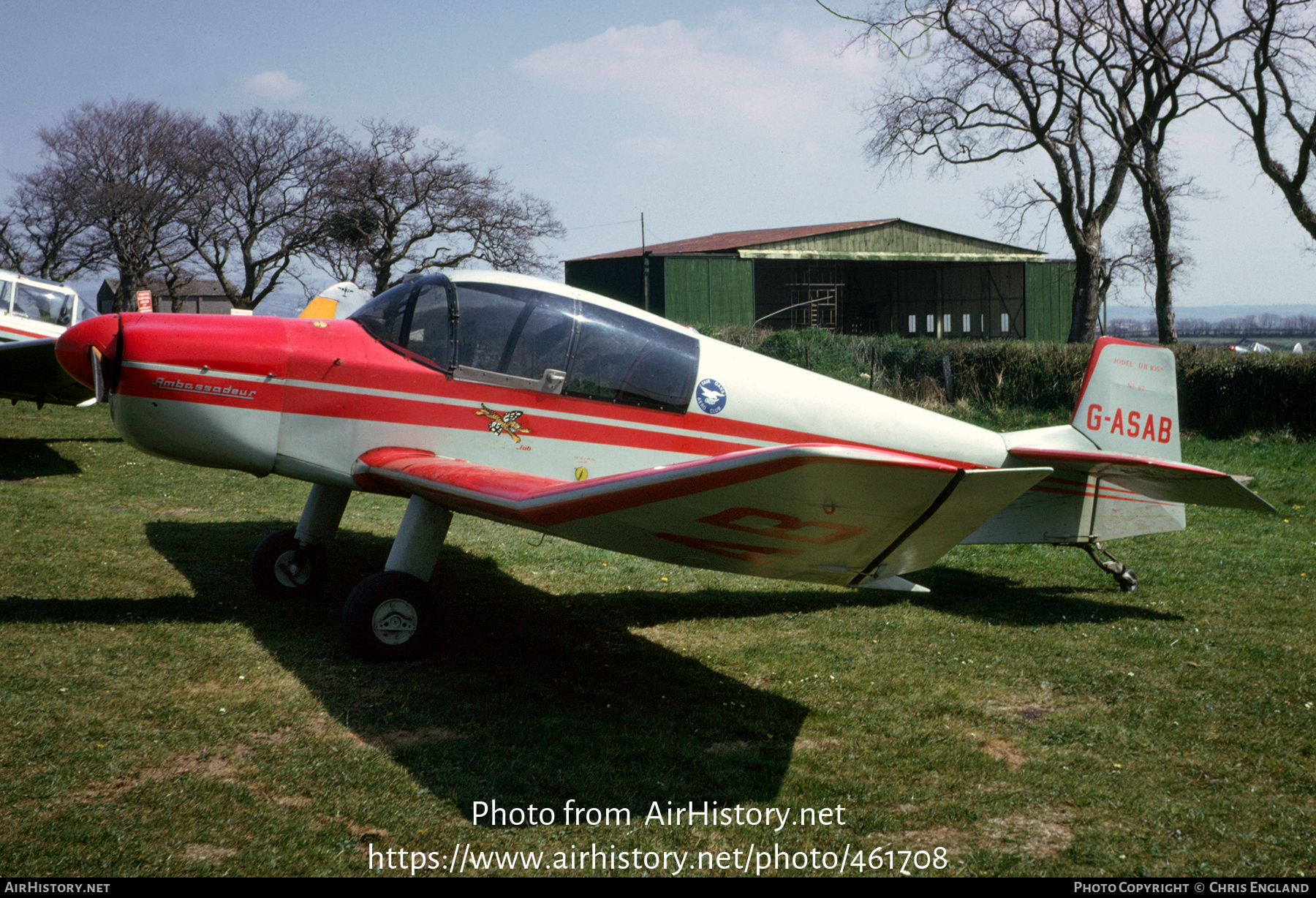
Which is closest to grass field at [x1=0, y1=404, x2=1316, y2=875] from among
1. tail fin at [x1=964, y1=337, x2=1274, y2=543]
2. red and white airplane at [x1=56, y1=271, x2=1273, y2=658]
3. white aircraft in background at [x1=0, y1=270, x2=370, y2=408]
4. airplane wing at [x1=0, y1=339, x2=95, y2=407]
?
tail fin at [x1=964, y1=337, x2=1274, y2=543]

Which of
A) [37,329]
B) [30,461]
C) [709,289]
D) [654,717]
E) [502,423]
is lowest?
[654,717]

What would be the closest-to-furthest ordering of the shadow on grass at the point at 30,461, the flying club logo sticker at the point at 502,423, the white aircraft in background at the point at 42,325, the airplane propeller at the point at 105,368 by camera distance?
the airplane propeller at the point at 105,368, the flying club logo sticker at the point at 502,423, the white aircraft in background at the point at 42,325, the shadow on grass at the point at 30,461

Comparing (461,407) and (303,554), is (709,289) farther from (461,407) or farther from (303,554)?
(461,407)

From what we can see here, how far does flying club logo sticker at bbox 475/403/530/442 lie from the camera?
5.52m

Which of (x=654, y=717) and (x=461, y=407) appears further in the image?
(x=461, y=407)

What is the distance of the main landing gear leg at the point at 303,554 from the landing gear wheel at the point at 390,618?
159 centimetres

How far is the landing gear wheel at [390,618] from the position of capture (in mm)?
5074

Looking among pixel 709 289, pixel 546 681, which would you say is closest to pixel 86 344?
pixel 546 681

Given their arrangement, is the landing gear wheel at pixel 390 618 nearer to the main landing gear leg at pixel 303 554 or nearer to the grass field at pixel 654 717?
the grass field at pixel 654 717

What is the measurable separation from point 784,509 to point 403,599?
2.66m

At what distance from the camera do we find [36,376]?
11.8 m

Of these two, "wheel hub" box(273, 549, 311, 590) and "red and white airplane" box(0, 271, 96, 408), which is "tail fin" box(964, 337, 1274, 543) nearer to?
"wheel hub" box(273, 549, 311, 590)

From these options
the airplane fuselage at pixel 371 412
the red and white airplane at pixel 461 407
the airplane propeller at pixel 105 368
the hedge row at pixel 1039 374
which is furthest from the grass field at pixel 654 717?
the hedge row at pixel 1039 374

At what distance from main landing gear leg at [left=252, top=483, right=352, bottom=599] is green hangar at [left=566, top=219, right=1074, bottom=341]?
26.2 metres
